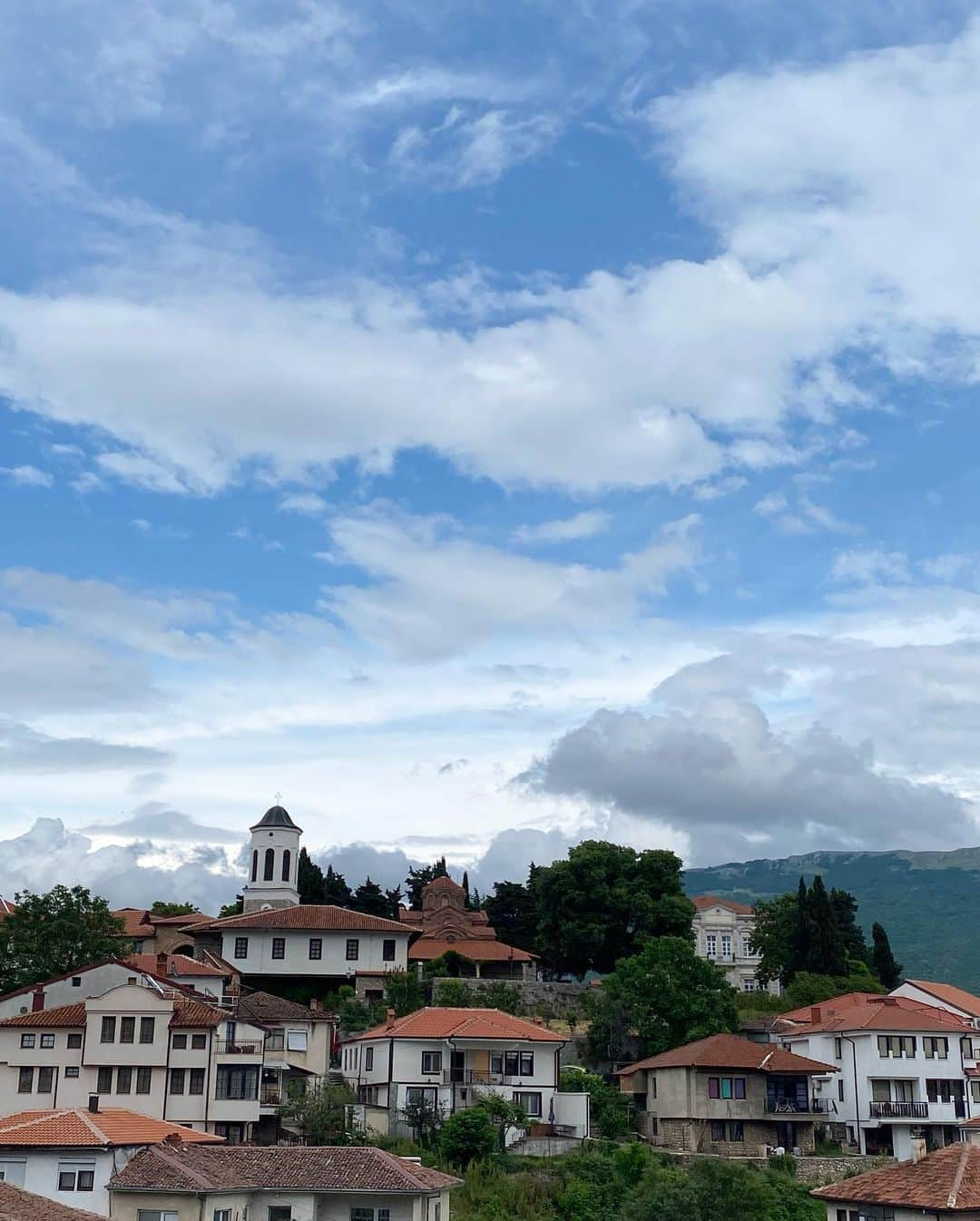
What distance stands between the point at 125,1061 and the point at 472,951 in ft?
96.2

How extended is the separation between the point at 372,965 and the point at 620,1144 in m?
22.7

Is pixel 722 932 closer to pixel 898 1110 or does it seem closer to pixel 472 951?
pixel 472 951

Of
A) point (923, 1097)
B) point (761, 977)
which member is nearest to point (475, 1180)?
point (923, 1097)

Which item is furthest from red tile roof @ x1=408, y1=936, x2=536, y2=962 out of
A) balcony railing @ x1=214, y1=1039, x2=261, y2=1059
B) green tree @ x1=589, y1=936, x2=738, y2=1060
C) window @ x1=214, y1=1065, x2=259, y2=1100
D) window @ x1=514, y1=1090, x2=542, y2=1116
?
window @ x1=214, y1=1065, x2=259, y2=1100

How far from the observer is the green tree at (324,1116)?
52844 mm

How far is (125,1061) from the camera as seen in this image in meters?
53.3

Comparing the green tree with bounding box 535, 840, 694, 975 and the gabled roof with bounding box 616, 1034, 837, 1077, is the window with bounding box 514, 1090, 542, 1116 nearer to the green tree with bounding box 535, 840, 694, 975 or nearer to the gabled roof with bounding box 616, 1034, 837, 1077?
the gabled roof with bounding box 616, 1034, 837, 1077

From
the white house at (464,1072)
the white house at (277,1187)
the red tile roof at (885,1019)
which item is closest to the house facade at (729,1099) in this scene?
the red tile roof at (885,1019)

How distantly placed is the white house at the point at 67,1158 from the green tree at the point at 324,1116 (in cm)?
1052

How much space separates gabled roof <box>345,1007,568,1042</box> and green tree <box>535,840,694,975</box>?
54.4 feet

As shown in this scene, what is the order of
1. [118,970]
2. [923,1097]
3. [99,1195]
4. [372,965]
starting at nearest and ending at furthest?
[99,1195], [118,970], [923,1097], [372,965]

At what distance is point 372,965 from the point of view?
73.6 metres

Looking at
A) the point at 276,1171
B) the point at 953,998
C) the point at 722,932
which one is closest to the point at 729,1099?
the point at 276,1171

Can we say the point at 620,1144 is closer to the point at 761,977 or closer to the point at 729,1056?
the point at 729,1056
